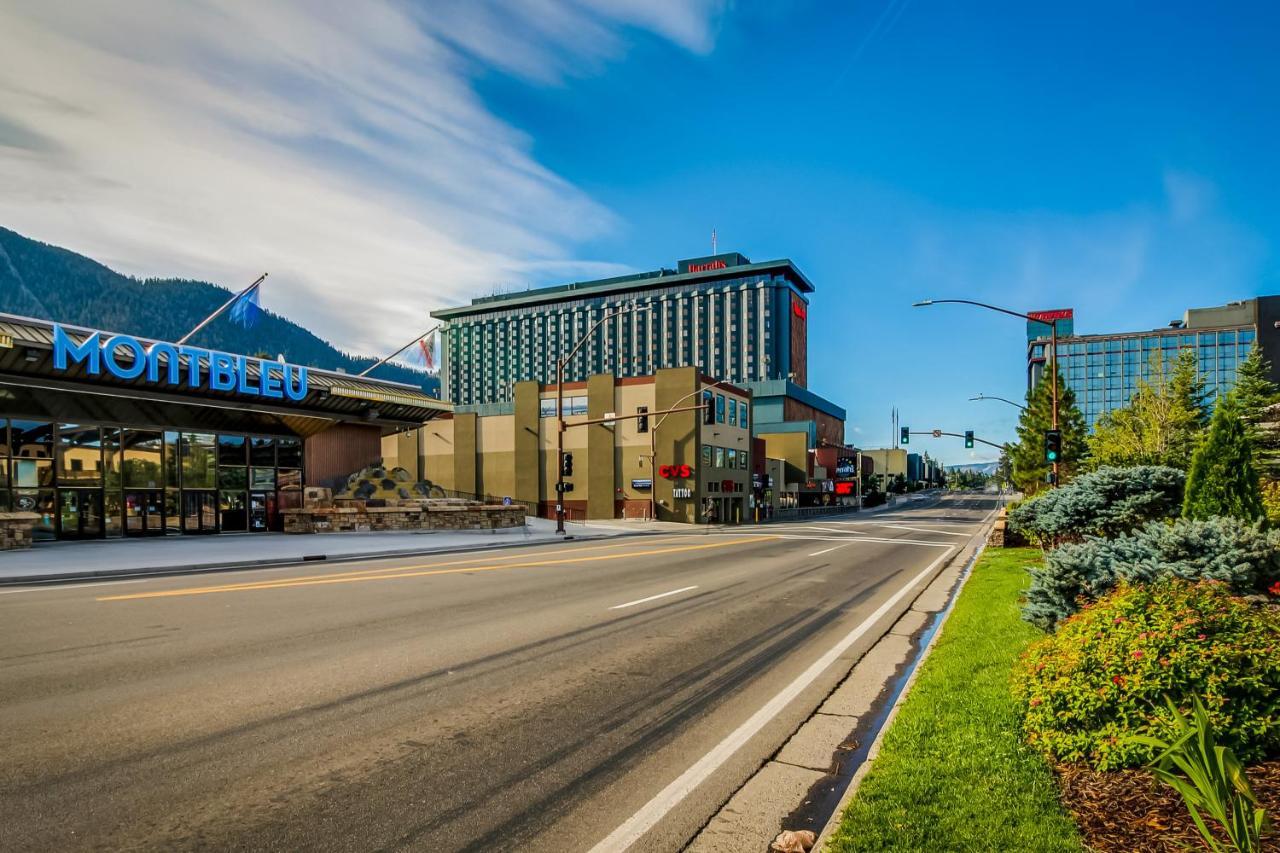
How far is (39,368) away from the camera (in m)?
23.2

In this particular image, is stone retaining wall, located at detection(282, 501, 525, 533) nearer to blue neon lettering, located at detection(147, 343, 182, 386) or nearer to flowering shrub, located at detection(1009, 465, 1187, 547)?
blue neon lettering, located at detection(147, 343, 182, 386)

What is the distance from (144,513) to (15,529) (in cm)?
604

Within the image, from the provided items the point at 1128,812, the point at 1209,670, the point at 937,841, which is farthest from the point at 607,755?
the point at 1209,670

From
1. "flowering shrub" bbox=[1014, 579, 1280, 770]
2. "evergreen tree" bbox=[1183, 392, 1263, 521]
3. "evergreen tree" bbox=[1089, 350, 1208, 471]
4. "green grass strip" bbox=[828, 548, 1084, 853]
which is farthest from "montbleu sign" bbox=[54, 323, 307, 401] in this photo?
"evergreen tree" bbox=[1089, 350, 1208, 471]

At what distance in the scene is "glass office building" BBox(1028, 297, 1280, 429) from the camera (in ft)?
467

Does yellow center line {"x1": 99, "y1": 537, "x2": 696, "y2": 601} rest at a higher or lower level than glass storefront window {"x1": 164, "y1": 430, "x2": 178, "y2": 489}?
lower

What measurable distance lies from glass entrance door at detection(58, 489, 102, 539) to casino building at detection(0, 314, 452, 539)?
0.11 feet

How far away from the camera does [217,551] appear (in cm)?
2220

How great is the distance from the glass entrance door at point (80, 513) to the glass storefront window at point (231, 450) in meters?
4.77

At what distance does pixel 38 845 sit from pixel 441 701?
3.11 m

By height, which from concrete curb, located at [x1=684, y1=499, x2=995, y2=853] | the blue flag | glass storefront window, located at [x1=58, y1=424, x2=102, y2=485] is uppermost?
the blue flag

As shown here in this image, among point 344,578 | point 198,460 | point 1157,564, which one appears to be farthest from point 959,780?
point 198,460

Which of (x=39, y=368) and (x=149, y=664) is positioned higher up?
A: (x=39, y=368)

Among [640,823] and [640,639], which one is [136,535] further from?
[640,823]
